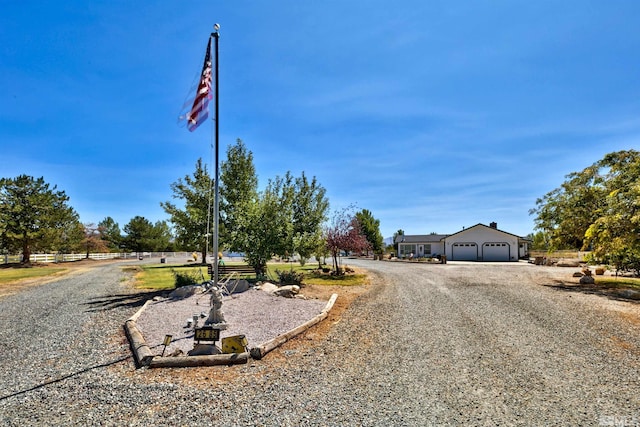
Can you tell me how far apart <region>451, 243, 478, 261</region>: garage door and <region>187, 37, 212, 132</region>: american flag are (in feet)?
137

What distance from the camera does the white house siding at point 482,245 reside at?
43.2m

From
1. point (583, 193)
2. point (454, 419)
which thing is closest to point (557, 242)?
point (583, 193)

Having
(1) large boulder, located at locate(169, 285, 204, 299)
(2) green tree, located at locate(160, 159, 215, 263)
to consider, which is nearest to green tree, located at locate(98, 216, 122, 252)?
(2) green tree, located at locate(160, 159, 215, 263)

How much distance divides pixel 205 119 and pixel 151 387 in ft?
20.1

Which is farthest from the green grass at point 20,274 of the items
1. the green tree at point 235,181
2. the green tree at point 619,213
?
the green tree at point 619,213

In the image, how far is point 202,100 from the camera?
8.98 meters

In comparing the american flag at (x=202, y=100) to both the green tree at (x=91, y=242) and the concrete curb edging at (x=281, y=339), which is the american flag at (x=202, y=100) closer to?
the concrete curb edging at (x=281, y=339)

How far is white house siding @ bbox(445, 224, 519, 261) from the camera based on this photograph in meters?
43.2

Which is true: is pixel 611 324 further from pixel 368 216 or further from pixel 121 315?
pixel 368 216

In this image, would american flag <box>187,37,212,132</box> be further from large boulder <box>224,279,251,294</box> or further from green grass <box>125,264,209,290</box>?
green grass <box>125,264,209,290</box>

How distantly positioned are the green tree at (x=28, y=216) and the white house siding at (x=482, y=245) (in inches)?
1741

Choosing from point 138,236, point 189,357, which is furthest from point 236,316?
point 138,236

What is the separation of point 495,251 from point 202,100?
42.7 metres

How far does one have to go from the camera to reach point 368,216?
5675 centimetres
